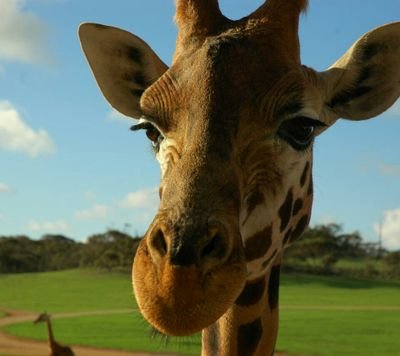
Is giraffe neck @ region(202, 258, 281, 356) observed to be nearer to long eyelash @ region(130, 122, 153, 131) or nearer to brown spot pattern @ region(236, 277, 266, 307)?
brown spot pattern @ region(236, 277, 266, 307)

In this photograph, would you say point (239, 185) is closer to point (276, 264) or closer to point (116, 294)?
point (276, 264)

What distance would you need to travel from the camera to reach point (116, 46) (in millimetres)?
5051

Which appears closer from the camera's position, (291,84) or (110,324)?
(291,84)

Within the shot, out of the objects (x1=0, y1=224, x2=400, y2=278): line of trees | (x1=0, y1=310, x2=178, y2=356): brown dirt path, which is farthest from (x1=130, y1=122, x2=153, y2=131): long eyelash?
(x1=0, y1=224, x2=400, y2=278): line of trees

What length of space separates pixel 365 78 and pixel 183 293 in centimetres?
228

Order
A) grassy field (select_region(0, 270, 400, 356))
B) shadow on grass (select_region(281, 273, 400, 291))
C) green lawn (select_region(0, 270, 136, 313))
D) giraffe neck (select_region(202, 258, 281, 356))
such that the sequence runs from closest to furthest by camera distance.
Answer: giraffe neck (select_region(202, 258, 281, 356)), grassy field (select_region(0, 270, 400, 356)), green lawn (select_region(0, 270, 136, 313)), shadow on grass (select_region(281, 273, 400, 291))

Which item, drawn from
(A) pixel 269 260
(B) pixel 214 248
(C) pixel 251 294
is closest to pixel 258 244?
(A) pixel 269 260

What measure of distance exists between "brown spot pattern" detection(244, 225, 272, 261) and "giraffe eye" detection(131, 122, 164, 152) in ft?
2.50

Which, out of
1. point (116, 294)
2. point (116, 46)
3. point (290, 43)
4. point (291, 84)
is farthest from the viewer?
point (116, 294)

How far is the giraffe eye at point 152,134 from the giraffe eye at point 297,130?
0.70 m

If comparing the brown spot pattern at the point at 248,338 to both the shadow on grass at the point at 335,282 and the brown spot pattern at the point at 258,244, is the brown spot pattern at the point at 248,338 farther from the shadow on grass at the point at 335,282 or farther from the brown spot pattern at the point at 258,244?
the shadow on grass at the point at 335,282

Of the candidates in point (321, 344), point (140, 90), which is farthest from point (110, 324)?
point (140, 90)

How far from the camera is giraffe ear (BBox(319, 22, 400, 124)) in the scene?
473 cm

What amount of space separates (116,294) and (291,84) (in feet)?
253
